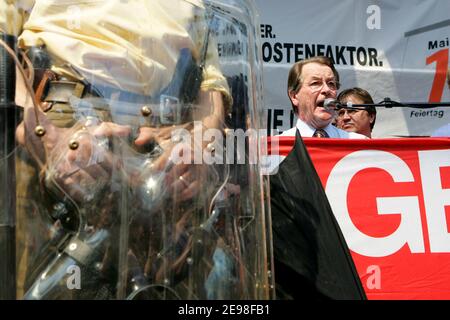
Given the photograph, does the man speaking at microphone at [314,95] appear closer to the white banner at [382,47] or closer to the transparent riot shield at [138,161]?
the white banner at [382,47]

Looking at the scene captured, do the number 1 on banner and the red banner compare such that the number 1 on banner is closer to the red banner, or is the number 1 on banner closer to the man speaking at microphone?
the man speaking at microphone

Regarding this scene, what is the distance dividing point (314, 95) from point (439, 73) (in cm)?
253

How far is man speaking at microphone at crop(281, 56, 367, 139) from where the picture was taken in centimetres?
430

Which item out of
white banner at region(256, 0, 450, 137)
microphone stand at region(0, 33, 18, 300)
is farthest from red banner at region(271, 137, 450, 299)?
white banner at region(256, 0, 450, 137)

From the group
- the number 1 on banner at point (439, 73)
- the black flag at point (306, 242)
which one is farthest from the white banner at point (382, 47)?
the black flag at point (306, 242)

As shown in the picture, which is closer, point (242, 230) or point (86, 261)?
point (86, 261)

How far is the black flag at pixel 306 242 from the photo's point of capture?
194 centimetres

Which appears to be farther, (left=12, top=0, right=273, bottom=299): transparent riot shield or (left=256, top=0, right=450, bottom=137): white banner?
(left=256, top=0, right=450, bottom=137): white banner

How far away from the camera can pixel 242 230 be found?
1.60 meters

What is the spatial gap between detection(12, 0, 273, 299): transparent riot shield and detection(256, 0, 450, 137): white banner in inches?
179

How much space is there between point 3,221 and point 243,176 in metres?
0.52
